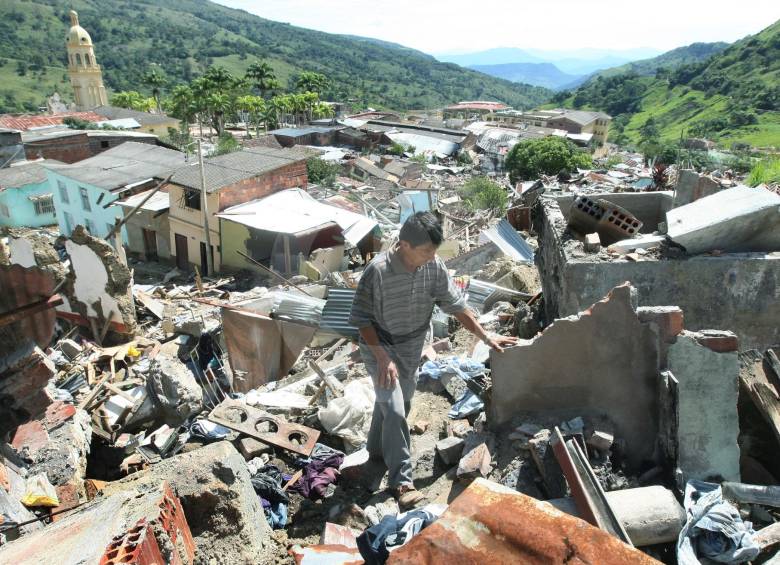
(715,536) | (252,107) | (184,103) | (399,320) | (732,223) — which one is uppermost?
(732,223)

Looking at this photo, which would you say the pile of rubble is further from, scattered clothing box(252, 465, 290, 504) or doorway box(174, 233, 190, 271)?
Result: doorway box(174, 233, 190, 271)

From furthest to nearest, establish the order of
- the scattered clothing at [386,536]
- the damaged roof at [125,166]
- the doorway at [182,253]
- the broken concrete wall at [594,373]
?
the damaged roof at [125,166], the doorway at [182,253], the broken concrete wall at [594,373], the scattered clothing at [386,536]

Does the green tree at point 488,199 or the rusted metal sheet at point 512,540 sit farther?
the green tree at point 488,199

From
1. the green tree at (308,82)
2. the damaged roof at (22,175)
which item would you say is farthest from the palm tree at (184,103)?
the damaged roof at (22,175)

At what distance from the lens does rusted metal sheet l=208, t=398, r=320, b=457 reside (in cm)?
471

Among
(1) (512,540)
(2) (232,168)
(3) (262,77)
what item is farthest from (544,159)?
(3) (262,77)

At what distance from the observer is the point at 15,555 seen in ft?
9.01

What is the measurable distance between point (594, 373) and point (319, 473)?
7.20 ft

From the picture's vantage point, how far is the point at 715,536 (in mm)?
2777

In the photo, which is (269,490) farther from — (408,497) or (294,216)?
(294,216)

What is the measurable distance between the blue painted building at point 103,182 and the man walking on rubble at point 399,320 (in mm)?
20752

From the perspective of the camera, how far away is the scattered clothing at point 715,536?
270 centimetres

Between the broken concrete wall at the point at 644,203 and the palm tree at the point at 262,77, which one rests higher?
the broken concrete wall at the point at 644,203

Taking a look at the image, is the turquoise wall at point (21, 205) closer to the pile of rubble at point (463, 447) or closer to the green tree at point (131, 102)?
the pile of rubble at point (463, 447)
